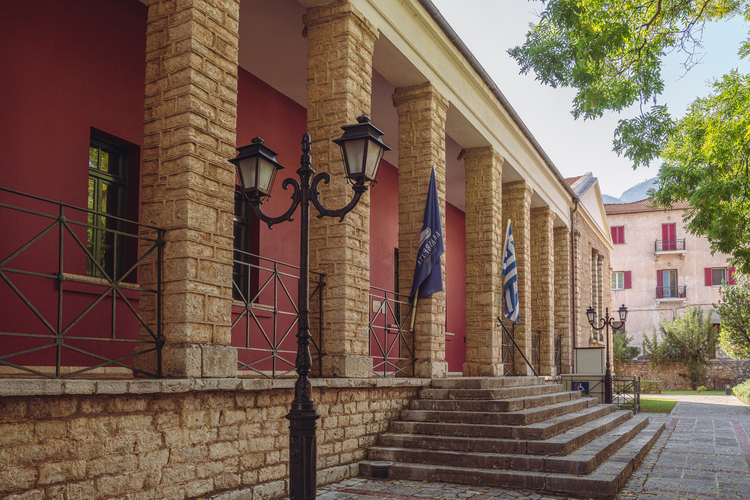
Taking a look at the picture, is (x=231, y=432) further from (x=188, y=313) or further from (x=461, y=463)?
(x=461, y=463)

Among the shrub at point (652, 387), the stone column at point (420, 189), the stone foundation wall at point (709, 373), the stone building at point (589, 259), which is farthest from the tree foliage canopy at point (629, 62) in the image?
the stone foundation wall at point (709, 373)

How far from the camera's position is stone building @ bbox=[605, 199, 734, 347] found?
39656mm

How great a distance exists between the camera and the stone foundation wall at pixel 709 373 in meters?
33.7

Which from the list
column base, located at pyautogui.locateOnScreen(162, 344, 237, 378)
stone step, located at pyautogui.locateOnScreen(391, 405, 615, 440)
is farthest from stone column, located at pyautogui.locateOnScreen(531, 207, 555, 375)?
column base, located at pyautogui.locateOnScreen(162, 344, 237, 378)

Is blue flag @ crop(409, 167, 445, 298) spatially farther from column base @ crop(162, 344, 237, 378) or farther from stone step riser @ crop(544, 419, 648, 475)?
column base @ crop(162, 344, 237, 378)

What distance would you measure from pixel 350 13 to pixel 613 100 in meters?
3.55

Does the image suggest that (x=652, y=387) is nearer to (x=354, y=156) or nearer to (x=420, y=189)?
(x=420, y=189)

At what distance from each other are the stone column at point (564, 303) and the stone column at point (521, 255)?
17.8 feet

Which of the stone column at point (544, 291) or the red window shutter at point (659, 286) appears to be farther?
the red window shutter at point (659, 286)

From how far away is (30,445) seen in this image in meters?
3.95

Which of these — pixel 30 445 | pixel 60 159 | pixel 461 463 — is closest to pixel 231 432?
pixel 30 445

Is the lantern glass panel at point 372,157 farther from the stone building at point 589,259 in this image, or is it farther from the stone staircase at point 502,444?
the stone building at point 589,259

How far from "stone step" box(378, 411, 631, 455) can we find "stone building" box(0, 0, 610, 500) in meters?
0.40

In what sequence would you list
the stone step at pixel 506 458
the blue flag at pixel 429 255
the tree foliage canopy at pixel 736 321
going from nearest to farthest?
1. the stone step at pixel 506 458
2. the blue flag at pixel 429 255
3. the tree foliage canopy at pixel 736 321
